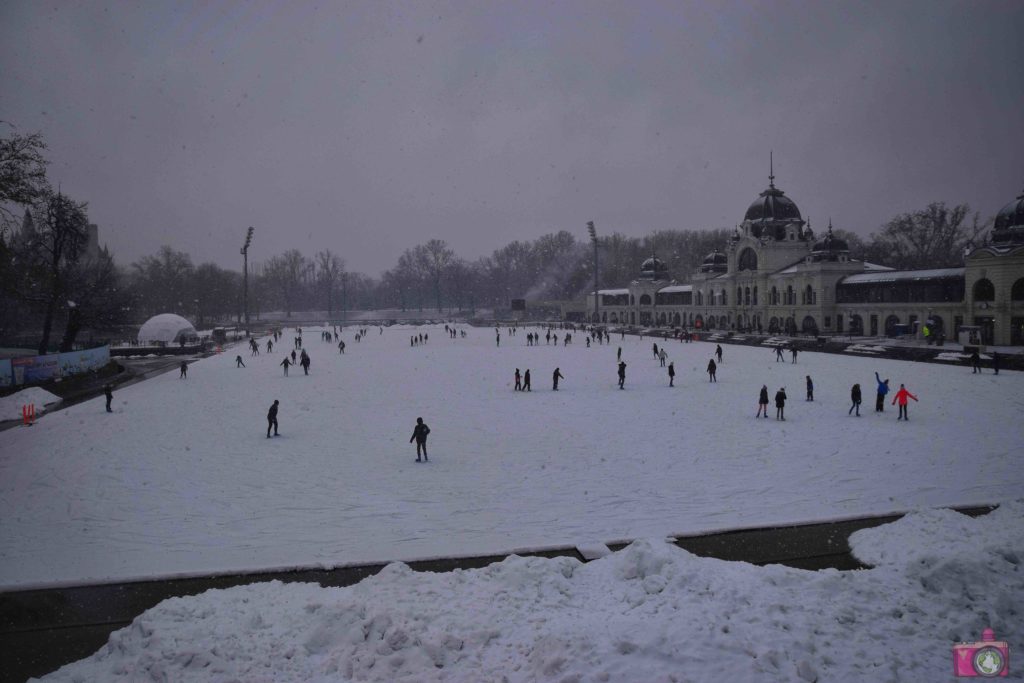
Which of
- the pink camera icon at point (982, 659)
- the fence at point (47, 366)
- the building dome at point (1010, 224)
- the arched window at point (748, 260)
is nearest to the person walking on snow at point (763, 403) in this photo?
the pink camera icon at point (982, 659)

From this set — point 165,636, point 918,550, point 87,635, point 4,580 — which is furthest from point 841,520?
point 4,580

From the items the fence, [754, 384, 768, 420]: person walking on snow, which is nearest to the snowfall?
[754, 384, 768, 420]: person walking on snow

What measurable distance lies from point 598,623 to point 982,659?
3.53m

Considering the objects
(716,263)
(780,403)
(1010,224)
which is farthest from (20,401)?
(716,263)

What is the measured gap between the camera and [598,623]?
6.45 m

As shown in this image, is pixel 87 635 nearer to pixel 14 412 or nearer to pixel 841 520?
pixel 841 520

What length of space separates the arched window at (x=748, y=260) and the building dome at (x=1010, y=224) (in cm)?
2489

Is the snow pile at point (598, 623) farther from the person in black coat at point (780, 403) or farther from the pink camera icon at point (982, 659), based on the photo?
the person in black coat at point (780, 403)

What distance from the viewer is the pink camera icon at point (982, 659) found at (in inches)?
226

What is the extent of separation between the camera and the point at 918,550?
803cm

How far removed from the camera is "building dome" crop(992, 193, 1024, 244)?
37656 millimetres

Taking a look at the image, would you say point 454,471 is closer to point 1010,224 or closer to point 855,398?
point 855,398

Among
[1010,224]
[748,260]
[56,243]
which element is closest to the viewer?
[56,243]

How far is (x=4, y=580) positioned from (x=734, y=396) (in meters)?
20.3
